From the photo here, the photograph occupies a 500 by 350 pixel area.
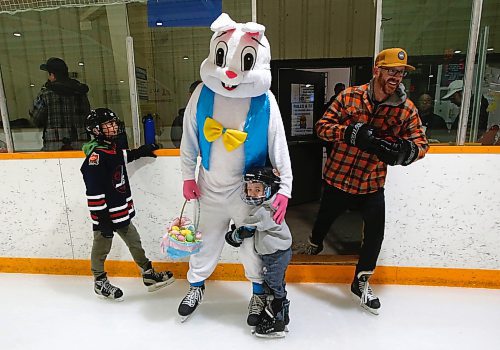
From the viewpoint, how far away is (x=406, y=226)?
2.06 meters

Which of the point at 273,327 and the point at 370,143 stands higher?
the point at 370,143

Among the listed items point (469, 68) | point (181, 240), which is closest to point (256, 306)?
point (181, 240)

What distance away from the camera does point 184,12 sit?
2.19 metres

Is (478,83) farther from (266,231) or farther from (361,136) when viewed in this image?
(266,231)

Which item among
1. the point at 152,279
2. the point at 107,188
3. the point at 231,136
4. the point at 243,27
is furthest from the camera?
the point at 152,279

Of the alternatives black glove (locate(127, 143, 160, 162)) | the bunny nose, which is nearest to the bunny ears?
the bunny nose

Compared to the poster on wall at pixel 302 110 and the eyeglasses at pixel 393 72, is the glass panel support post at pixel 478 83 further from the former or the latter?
the poster on wall at pixel 302 110

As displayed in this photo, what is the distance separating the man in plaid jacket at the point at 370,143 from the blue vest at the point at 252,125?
34 cm

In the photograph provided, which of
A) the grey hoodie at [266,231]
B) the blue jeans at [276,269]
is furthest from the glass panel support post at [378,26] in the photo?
the blue jeans at [276,269]


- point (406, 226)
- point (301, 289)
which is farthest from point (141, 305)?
point (406, 226)

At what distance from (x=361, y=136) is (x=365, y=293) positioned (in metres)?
0.85

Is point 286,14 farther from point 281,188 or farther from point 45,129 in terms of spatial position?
point 281,188

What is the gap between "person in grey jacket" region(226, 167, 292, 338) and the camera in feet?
4.99

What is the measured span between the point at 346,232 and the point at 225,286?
1271mm
